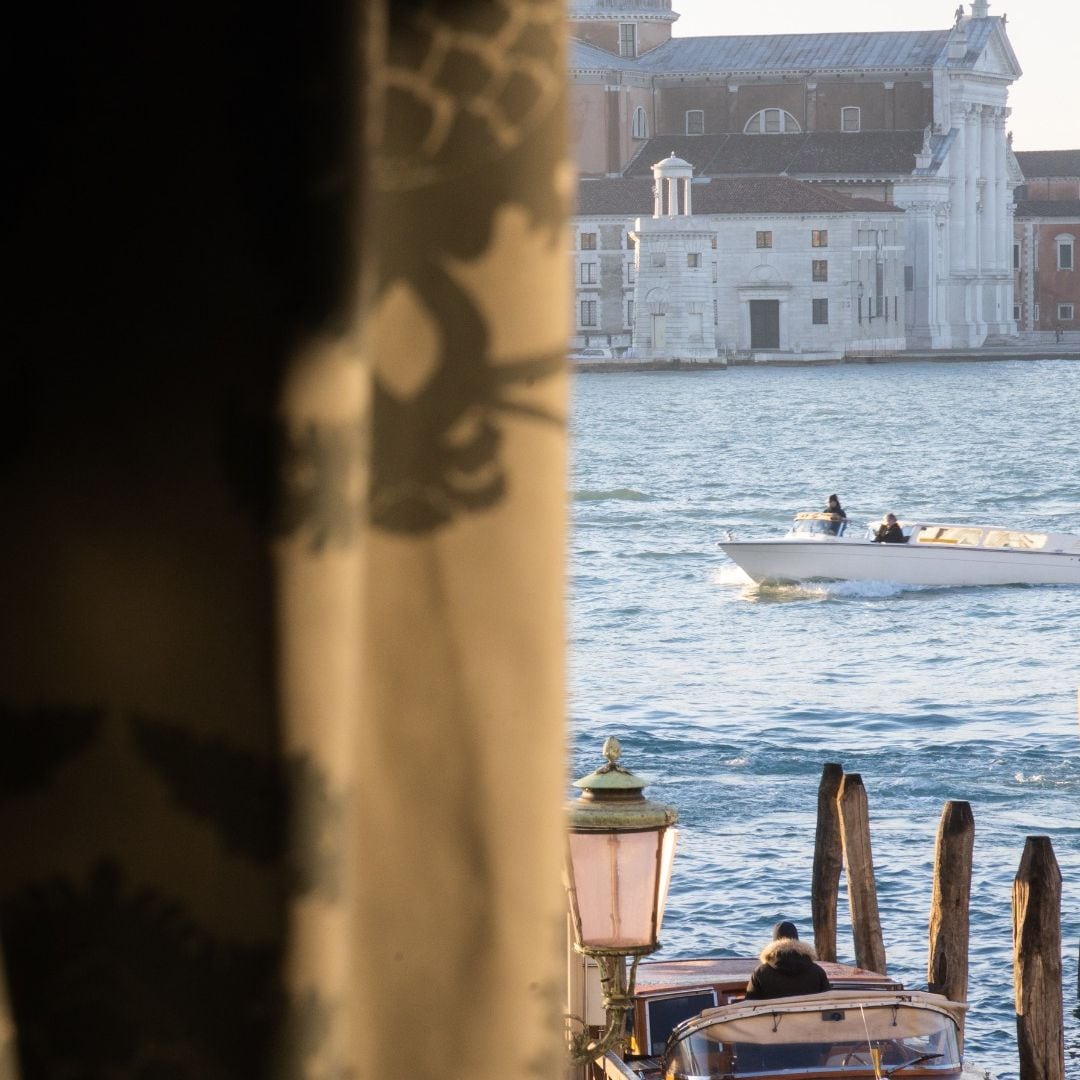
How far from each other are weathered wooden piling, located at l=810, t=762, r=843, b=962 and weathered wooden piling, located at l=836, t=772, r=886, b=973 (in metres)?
0.27

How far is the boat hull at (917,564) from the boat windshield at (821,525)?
0.41ft

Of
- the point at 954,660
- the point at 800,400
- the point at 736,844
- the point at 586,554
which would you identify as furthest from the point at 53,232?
the point at 800,400

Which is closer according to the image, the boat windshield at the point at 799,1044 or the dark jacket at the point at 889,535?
the boat windshield at the point at 799,1044

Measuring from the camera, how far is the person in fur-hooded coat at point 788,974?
4676 mm

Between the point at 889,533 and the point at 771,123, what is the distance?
40889 mm

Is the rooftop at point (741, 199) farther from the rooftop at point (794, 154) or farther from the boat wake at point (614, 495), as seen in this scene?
the boat wake at point (614, 495)

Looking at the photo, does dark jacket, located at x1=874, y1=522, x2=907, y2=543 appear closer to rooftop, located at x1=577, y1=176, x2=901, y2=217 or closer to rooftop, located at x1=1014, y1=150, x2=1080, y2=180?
rooftop, located at x1=577, y1=176, x2=901, y2=217

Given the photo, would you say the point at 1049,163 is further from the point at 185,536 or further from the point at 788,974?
the point at 185,536

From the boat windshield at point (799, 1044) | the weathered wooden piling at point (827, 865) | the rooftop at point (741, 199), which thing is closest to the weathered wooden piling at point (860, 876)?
the weathered wooden piling at point (827, 865)

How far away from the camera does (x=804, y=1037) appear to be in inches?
176

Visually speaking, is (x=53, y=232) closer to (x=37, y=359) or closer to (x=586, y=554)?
(x=37, y=359)

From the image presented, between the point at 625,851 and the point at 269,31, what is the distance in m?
2.25

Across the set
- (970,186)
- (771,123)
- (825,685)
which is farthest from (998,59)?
(825,685)

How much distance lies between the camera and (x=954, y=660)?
16391mm
